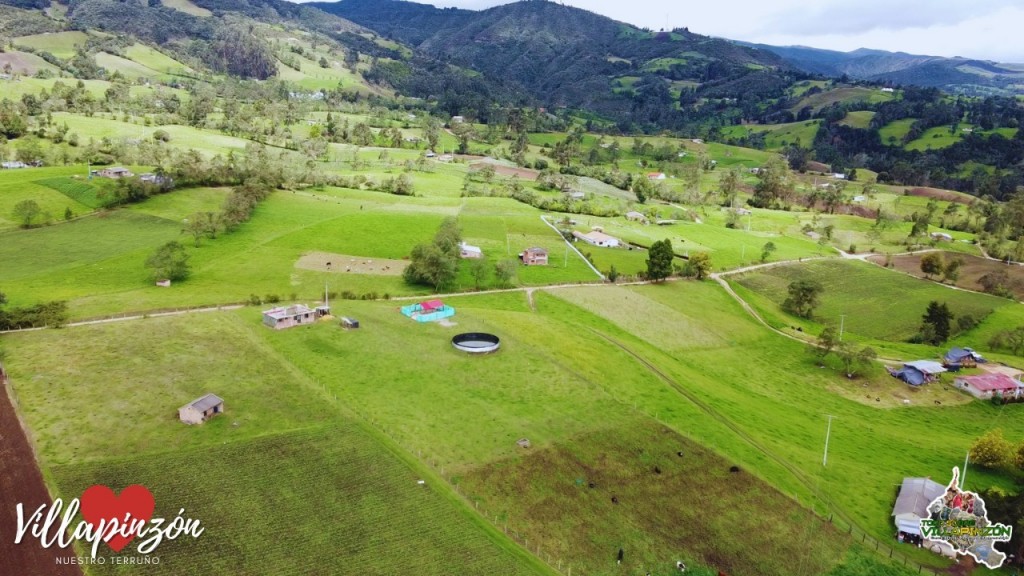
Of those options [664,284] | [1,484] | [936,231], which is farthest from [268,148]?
[936,231]

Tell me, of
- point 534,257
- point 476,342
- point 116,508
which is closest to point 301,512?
point 116,508

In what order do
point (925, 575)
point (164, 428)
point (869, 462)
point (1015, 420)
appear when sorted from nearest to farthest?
1. point (925, 575)
2. point (164, 428)
3. point (869, 462)
4. point (1015, 420)

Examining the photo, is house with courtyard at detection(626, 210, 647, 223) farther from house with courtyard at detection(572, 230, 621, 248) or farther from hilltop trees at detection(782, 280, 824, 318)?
hilltop trees at detection(782, 280, 824, 318)

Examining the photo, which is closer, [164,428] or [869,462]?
[164,428]

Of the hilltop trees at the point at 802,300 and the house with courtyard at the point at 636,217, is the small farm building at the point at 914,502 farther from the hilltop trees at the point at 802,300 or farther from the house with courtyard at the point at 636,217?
the house with courtyard at the point at 636,217

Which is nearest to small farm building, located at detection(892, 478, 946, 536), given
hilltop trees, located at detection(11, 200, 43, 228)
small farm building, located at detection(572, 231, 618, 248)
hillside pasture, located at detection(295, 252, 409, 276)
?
hillside pasture, located at detection(295, 252, 409, 276)

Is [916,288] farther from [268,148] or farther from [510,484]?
[268,148]
